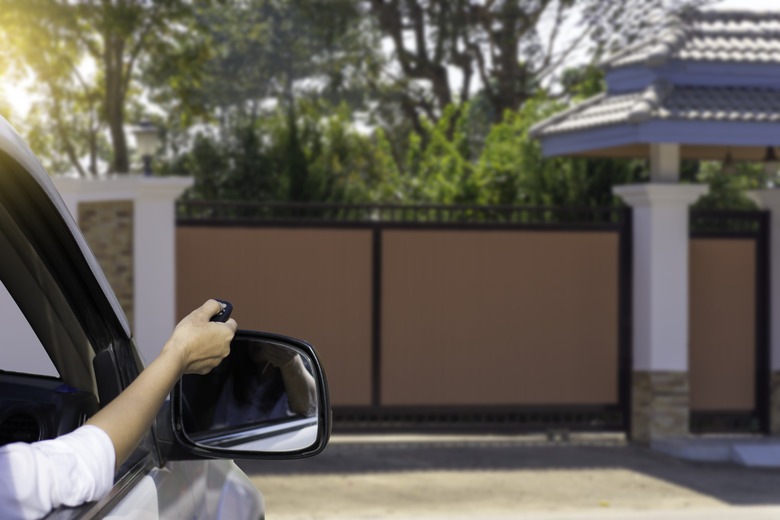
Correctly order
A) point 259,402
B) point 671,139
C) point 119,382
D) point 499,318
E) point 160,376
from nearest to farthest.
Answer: point 160,376
point 119,382
point 259,402
point 671,139
point 499,318

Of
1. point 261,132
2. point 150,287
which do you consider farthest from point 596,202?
point 261,132

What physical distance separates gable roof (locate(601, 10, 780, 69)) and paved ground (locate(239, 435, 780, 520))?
12.3ft

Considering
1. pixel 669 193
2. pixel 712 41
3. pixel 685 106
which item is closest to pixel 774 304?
pixel 669 193

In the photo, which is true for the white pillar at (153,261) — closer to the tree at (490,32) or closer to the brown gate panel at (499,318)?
the brown gate panel at (499,318)

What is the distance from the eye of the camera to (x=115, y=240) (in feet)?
30.6

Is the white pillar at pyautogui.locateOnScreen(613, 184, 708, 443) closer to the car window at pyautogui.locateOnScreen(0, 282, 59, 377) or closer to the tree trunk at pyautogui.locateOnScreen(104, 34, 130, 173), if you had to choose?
the car window at pyautogui.locateOnScreen(0, 282, 59, 377)

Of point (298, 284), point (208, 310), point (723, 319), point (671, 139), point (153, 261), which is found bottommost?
point (723, 319)

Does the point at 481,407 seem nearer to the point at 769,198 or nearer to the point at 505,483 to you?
the point at 505,483

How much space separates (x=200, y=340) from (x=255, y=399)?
0.55 m

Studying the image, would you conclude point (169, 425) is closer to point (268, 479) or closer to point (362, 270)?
point (268, 479)

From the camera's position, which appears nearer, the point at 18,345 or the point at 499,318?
the point at 18,345

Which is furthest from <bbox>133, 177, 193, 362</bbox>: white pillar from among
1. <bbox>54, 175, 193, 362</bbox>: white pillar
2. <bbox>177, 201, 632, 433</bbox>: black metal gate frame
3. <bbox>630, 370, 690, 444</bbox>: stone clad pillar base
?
<bbox>630, 370, 690, 444</bbox>: stone clad pillar base

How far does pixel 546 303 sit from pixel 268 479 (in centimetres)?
328

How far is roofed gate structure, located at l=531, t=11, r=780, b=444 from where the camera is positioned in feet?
32.0
